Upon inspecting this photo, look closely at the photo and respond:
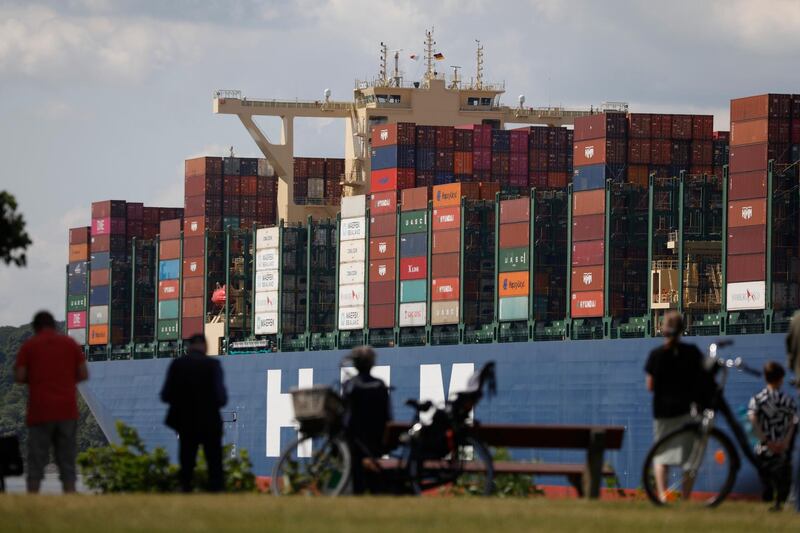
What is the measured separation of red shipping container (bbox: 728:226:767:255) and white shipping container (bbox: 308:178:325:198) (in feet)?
77.8

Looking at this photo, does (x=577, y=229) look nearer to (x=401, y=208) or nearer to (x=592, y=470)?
→ (x=401, y=208)

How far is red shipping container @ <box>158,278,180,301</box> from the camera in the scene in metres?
58.4

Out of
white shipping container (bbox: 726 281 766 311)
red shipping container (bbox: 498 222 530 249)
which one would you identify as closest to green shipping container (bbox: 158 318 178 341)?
red shipping container (bbox: 498 222 530 249)

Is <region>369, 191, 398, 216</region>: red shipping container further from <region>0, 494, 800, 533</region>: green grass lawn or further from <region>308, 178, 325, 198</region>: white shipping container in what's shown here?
<region>0, 494, 800, 533</region>: green grass lawn

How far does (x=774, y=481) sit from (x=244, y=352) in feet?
145

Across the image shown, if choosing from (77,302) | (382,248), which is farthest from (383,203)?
(77,302)

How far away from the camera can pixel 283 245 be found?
55.2 metres

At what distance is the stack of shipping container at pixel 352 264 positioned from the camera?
50.0 m

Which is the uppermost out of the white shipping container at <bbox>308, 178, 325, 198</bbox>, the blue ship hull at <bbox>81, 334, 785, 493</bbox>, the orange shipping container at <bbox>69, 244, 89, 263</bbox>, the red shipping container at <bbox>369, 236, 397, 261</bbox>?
the white shipping container at <bbox>308, 178, 325, 198</bbox>

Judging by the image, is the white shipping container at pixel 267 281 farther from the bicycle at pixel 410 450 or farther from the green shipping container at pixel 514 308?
the bicycle at pixel 410 450

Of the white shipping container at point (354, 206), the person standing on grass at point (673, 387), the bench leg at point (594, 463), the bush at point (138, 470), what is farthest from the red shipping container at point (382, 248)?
the person standing on grass at point (673, 387)

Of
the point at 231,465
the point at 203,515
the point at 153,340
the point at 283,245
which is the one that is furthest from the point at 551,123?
the point at 203,515

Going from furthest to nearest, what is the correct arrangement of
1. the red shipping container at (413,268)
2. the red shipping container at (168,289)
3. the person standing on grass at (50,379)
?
the red shipping container at (168,289) < the red shipping container at (413,268) < the person standing on grass at (50,379)

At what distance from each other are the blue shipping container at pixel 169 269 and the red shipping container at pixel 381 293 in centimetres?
1113
